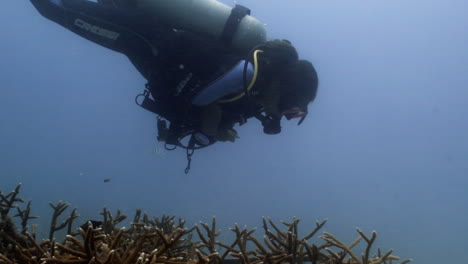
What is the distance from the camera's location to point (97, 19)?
457 centimetres

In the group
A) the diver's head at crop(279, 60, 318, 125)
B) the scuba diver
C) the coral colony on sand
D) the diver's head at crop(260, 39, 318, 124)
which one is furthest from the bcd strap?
the coral colony on sand

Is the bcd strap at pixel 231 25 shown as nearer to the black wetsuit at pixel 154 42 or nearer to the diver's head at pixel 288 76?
the black wetsuit at pixel 154 42

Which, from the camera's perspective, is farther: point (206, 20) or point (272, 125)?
point (206, 20)

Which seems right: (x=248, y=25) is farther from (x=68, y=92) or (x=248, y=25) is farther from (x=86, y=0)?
(x=68, y=92)

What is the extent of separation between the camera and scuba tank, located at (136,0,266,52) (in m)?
4.63

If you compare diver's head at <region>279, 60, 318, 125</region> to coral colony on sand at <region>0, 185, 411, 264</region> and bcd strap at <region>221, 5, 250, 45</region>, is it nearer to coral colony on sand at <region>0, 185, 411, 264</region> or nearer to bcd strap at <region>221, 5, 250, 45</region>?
bcd strap at <region>221, 5, 250, 45</region>

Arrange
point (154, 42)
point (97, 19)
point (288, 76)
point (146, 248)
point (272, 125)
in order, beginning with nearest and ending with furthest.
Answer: point (146, 248)
point (288, 76)
point (272, 125)
point (97, 19)
point (154, 42)

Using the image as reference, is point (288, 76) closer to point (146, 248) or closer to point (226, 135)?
point (226, 135)

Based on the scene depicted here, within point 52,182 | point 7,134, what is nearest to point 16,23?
point 7,134

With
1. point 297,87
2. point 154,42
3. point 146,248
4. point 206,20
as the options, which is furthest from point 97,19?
point 146,248

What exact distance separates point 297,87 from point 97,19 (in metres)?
2.75

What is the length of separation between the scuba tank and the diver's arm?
26 cm

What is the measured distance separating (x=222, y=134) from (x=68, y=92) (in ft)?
309

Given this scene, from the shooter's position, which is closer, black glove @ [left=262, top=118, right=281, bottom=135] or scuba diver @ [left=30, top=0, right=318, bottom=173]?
black glove @ [left=262, top=118, right=281, bottom=135]
